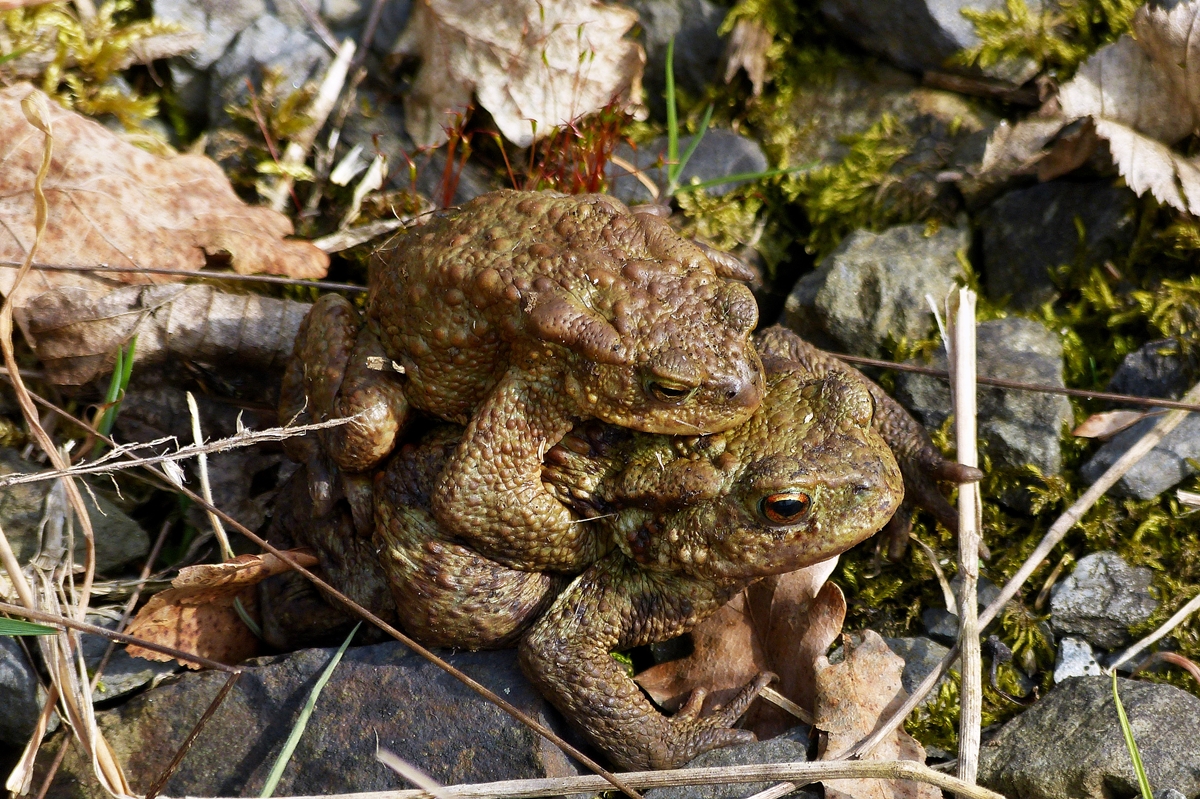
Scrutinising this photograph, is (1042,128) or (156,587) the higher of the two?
(1042,128)

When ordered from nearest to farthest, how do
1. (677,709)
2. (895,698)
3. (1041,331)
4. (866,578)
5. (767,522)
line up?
(767,522)
(895,698)
(677,709)
(866,578)
(1041,331)

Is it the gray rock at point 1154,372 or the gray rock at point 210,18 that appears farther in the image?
the gray rock at point 210,18

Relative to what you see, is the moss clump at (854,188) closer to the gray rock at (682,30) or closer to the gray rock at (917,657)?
the gray rock at (682,30)

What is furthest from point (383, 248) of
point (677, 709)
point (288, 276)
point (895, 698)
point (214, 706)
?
point (895, 698)

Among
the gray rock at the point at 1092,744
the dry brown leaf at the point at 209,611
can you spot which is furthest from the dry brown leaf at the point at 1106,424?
the dry brown leaf at the point at 209,611

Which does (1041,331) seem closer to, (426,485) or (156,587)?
(426,485)

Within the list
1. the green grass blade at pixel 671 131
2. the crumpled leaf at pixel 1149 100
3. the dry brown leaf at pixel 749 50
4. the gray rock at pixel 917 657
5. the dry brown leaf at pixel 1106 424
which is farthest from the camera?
the dry brown leaf at pixel 749 50

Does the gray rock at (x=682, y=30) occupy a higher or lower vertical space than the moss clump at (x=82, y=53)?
higher
